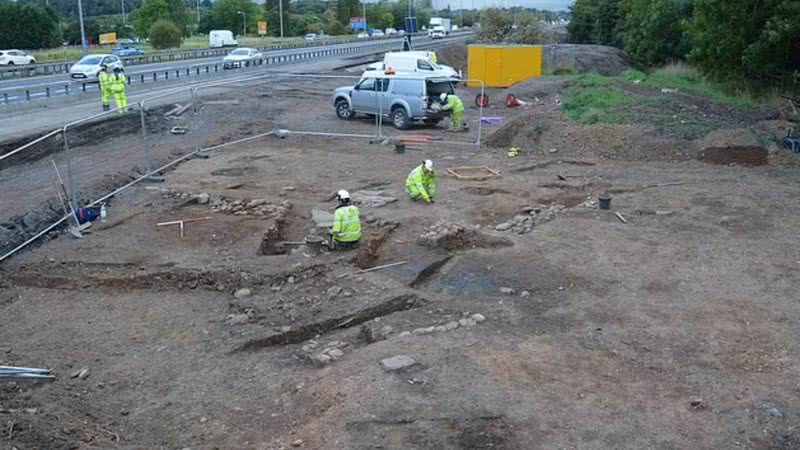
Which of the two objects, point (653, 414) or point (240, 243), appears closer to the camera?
point (653, 414)

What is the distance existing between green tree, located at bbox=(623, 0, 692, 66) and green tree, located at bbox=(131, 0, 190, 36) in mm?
50591

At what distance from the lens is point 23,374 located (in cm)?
850

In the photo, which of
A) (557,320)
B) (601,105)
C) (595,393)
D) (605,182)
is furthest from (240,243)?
(601,105)

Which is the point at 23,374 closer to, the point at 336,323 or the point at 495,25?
the point at 336,323

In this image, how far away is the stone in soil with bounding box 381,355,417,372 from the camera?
829cm

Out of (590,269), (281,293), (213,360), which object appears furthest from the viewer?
(590,269)

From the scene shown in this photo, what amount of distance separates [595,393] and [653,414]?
0.64 meters

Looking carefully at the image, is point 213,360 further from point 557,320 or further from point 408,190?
point 408,190

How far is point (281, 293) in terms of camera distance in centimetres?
1109

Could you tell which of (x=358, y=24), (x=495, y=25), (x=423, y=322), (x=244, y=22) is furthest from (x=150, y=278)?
(x=358, y=24)

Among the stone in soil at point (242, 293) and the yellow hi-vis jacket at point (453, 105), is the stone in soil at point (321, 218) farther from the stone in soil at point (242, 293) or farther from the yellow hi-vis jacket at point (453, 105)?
the yellow hi-vis jacket at point (453, 105)

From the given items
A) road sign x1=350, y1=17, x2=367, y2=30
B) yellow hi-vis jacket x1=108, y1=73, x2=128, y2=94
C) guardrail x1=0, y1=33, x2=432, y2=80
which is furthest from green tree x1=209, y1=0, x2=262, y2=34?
yellow hi-vis jacket x1=108, y1=73, x2=128, y2=94

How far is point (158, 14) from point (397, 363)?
277 feet

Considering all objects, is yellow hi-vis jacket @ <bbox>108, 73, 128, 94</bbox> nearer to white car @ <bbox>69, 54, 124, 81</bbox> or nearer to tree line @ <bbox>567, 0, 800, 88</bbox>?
white car @ <bbox>69, 54, 124, 81</bbox>
